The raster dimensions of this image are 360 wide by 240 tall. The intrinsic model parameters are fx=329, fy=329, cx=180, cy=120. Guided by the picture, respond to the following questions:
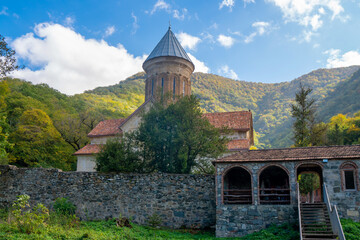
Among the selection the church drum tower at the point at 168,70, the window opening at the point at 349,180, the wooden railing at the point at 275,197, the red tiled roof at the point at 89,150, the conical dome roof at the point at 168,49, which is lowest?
the wooden railing at the point at 275,197

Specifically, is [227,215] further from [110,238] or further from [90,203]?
[90,203]

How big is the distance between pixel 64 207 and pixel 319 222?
10871 mm

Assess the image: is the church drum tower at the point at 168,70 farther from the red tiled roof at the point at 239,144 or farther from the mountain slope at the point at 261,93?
the mountain slope at the point at 261,93

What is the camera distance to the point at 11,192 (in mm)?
16344

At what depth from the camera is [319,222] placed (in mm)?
12570

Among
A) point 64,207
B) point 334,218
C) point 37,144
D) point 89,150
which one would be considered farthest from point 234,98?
point 334,218

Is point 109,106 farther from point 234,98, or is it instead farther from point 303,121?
point 303,121

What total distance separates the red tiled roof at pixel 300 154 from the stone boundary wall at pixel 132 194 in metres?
1.94

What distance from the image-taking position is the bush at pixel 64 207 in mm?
14961

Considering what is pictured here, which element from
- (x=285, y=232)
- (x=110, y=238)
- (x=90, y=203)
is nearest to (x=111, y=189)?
(x=90, y=203)

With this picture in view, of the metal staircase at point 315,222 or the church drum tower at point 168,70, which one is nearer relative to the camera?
the metal staircase at point 315,222

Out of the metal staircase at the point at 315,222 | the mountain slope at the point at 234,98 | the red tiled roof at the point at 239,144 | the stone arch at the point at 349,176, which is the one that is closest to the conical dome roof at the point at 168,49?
the red tiled roof at the point at 239,144

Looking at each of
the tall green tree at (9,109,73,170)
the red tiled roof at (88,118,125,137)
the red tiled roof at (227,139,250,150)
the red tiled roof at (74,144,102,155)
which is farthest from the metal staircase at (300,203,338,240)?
the tall green tree at (9,109,73,170)

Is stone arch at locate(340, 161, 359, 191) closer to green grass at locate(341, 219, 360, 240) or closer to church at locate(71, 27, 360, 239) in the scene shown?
church at locate(71, 27, 360, 239)
